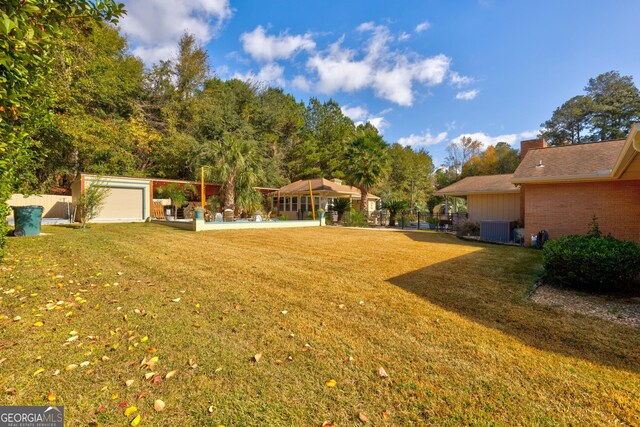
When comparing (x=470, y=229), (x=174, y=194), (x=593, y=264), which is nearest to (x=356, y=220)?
(x=470, y=229)

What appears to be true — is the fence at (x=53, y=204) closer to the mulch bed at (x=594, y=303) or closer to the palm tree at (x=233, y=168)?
the palm tree at (x=233, y=168)

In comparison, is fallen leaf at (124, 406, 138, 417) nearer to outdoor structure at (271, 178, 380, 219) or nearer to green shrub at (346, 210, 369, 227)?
green shrub at (346, 210, 369, 227)

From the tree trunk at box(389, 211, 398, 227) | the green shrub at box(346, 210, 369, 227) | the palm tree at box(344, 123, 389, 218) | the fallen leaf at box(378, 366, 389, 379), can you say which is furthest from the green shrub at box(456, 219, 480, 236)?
the fallen leaf at box(378, 366, 389, 379)

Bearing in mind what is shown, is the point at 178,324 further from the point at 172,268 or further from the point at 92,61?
the point at 92,61

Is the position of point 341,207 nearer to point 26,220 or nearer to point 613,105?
point 26,220

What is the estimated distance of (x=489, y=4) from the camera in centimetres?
986

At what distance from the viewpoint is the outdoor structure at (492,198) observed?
51.8 ft

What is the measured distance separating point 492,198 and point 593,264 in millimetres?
12940

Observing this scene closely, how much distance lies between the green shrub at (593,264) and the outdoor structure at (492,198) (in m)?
11.3

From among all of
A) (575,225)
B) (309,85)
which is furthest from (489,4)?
(309,85)

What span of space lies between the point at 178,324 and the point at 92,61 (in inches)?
1077

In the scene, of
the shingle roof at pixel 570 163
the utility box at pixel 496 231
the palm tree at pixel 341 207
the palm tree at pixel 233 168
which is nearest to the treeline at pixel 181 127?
the palm tree at pixel 233 168

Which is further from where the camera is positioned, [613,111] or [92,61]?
[613,111]

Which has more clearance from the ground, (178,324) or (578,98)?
(578,98)
